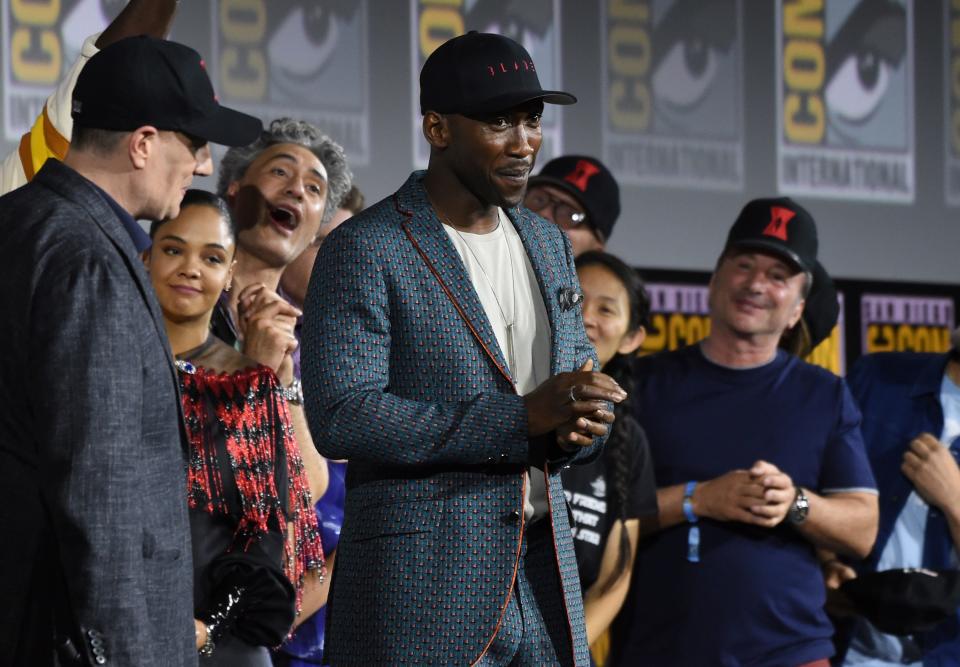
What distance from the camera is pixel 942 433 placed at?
3.94m

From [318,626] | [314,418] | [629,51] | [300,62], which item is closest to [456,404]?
[314,418]

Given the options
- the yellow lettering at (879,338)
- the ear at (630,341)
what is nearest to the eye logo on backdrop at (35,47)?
the ear at (630,341)

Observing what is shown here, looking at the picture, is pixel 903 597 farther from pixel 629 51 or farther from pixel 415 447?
pixel 629 51

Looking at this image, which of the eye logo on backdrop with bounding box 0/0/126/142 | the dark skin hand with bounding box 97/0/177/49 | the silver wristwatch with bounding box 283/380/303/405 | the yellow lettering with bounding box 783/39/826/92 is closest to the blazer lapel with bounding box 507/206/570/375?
the silver wristwatch with bounding box 283/380/303/405

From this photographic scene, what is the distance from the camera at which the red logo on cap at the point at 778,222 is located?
12.3 ft

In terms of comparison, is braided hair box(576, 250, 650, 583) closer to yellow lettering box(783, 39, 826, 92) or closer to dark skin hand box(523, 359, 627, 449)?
dark skin hand box(523, 359, 627, 449)

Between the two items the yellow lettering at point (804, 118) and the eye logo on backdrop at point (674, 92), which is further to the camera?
the yellow lettering at point (804, 118)

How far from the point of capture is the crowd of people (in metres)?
1.83

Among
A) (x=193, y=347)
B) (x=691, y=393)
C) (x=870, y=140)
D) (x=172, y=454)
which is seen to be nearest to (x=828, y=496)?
(x=691, y=393)

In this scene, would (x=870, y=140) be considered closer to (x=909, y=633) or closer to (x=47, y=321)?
(x=909, y=633)

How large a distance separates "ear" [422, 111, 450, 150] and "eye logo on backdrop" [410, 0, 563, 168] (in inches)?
111

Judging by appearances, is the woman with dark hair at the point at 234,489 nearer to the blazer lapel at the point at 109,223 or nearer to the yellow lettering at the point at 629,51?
the blazer lapel at the point at 109,223

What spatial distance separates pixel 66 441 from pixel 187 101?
1.76ft

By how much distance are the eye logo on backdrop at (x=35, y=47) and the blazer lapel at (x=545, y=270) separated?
2.53 meters
